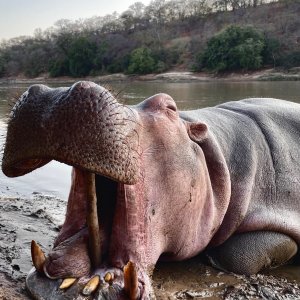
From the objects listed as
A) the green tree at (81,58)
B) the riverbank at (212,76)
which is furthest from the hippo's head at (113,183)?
the green tree at (81,58)

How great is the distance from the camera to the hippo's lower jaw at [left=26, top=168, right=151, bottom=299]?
6.26 ft

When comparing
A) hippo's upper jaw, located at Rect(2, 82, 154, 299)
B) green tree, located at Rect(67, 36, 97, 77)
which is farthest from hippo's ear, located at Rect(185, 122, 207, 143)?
green tree, located at Rect(67, 36, 97, 77)

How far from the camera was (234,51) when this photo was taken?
42.2m

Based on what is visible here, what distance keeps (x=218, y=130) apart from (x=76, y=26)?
92637 millimetres

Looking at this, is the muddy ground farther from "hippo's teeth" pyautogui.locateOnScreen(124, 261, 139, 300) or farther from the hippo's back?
"hippo's teeth" pyautogui.locateOnScreen(124, 261, 139, 300)

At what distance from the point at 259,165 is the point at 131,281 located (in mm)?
1300

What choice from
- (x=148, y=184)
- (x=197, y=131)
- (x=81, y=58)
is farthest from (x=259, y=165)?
(x=81, y=58)

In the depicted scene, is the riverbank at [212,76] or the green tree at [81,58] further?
the green tree at [81,58]

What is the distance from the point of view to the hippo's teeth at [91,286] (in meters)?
1.90

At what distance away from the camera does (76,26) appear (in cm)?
9112

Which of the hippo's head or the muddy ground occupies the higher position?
the hippo's head

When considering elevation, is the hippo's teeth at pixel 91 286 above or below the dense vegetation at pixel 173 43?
above

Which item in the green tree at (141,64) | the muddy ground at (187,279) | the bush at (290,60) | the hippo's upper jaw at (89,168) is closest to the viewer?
the hippo's upper jaw at (89,168)

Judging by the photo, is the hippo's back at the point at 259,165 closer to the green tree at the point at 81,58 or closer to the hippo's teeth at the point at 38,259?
the hippo's teeth at the point at 38,259
